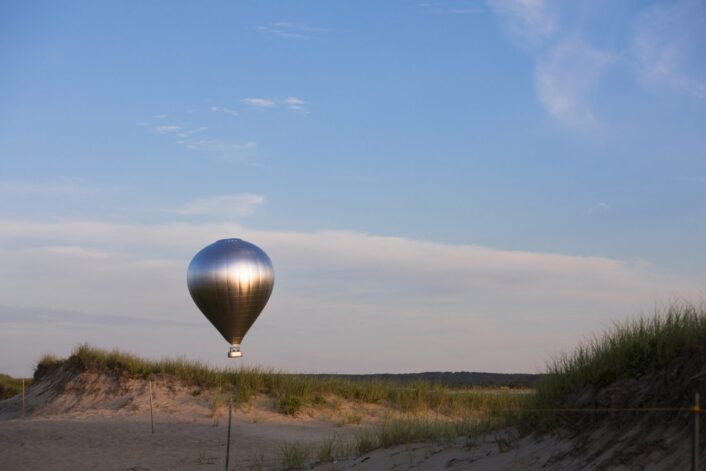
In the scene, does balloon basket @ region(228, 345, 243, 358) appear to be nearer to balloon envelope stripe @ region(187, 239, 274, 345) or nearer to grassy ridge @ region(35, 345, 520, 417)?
balloon envelope stripe @ region(187, 239, 274, 345)

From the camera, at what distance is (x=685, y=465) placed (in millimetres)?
8164

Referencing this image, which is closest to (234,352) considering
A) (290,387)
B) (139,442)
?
(139,442)

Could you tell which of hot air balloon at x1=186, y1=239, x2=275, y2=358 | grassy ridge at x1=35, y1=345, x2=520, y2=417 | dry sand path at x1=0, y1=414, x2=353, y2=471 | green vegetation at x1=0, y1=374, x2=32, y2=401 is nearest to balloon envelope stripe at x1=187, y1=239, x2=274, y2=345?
hot air balloon at x1=186, y1=239, x2=275, y2=358

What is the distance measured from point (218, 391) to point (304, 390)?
9.82 feet

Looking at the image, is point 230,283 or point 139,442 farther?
point 139,442

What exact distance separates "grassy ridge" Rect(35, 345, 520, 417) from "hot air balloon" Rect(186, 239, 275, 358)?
7.85m

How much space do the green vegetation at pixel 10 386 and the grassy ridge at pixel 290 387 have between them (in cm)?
1571

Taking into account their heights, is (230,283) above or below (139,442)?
above

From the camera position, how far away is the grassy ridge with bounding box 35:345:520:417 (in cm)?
2919

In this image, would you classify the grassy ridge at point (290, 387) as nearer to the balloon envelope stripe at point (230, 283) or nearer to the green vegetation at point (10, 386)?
the balloon envelope stripe at point (230, 283)

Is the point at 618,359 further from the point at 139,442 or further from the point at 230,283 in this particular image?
the point at 139,442

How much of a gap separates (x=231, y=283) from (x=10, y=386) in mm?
32183

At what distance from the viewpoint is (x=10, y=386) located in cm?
4716

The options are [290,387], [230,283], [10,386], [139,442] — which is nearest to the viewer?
[230,283]
